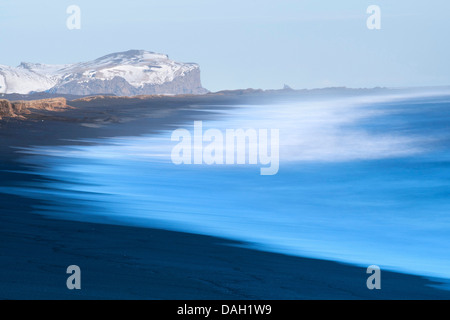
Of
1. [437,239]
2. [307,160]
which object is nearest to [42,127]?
[307,160]

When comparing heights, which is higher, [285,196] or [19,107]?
[19,107]

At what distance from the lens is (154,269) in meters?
7.36

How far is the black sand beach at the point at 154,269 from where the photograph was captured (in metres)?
6.52

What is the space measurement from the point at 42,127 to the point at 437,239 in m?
18.0

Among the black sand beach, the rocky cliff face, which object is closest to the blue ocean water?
the black sand beach

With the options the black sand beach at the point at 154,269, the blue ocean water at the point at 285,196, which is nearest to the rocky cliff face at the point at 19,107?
the blue ocean water at the point at 285,196

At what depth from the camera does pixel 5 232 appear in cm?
867

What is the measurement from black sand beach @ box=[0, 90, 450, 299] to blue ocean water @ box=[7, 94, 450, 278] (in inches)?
31.7

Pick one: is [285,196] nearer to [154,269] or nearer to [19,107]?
[154,269]

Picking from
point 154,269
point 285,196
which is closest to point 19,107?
point 285,196

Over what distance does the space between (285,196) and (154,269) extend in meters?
8.89

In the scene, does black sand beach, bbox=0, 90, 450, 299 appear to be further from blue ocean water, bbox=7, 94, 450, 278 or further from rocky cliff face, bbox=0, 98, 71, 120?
rocky cliff face, bbox=0, 98, 71, 120

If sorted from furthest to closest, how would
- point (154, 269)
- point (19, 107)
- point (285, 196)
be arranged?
point (19, 107) → point (285, 196) → point (154, 269)
